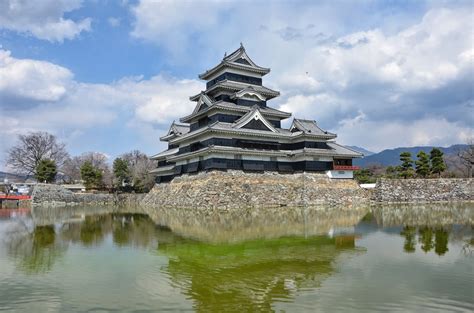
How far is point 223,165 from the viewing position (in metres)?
32.7

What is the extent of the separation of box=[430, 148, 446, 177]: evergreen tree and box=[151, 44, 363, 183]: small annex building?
11.0m

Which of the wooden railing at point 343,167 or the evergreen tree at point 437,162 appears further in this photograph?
the evergreen tree at point 437,162

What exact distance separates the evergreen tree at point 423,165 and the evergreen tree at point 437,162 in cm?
59

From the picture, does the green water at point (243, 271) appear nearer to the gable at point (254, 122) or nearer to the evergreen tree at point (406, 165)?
the gable at point (254, 122)

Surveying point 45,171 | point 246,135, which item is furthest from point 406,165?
point 45,171

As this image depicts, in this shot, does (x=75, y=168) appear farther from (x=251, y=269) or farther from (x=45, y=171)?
(x=251, y=269)

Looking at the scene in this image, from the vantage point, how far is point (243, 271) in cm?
959

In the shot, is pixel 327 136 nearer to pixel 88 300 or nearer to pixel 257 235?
pixel 257 235

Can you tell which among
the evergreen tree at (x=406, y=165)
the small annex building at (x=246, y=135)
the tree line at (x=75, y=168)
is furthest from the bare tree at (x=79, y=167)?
the evergreen tree at (x=406, y=165)

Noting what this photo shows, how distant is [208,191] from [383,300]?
23903mm

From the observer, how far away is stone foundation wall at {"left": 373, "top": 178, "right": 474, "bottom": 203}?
3628 centimetres

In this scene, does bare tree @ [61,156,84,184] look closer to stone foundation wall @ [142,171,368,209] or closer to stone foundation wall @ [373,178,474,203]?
stone foundation wall @ [142,171,368,209]

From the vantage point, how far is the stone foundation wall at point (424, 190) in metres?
36.3

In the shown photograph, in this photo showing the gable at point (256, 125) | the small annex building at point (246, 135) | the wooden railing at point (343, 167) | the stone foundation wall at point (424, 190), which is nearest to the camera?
the small annex building at point (246, 135)
